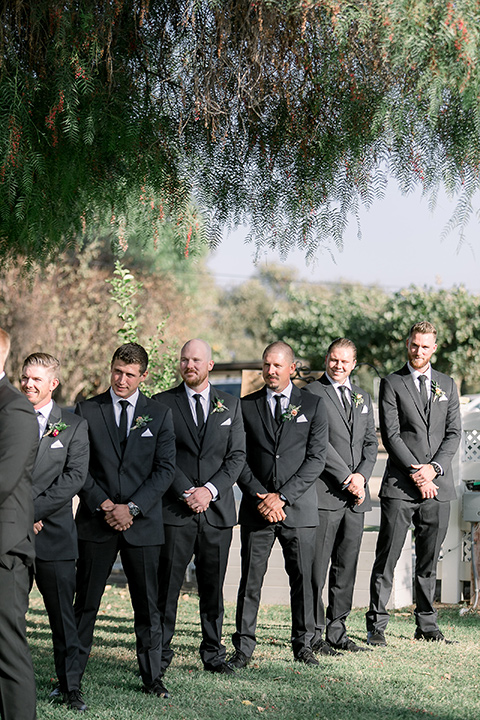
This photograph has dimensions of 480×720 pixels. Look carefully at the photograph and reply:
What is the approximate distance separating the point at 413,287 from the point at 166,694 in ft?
81.5

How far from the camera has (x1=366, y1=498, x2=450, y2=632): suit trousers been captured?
6.52m

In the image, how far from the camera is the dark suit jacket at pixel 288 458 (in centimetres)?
590

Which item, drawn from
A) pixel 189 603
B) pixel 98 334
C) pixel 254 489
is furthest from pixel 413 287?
pixel 254 489

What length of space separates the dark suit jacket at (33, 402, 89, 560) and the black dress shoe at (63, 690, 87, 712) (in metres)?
0.75

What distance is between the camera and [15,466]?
12.2 feet

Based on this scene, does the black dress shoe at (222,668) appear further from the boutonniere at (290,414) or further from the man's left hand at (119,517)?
the boutonniere at (290,414)

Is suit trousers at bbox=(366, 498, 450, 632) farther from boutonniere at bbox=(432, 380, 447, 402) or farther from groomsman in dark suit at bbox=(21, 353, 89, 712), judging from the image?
groomsman in dark suit at bbox=(21, 353, 89, 712)

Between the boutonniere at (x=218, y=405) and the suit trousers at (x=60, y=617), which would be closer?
the suit trousers at (x=60, y=617)

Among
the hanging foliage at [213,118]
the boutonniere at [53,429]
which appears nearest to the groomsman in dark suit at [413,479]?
the hanging foliage at [213,118]

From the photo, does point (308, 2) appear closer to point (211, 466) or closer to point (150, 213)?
point (150, 213)

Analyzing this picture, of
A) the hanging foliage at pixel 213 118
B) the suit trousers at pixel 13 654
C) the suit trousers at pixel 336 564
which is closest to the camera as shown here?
the suit trousers at pixel 13 654

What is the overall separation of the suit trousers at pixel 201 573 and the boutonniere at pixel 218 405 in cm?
71

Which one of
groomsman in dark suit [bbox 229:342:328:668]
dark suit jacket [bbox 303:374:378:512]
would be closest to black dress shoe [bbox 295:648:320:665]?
groomsman in dark suit [bbox 229:342:328:668]

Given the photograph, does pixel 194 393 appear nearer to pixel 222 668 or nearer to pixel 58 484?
pixel 58 484
